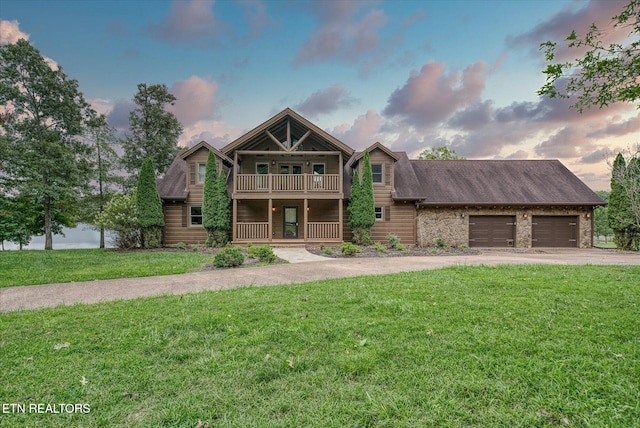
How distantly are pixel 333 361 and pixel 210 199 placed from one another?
13936mm

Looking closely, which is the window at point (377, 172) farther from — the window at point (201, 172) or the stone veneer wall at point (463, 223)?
the window at point (201, 172)

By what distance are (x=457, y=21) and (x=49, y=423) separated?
16.9 metres

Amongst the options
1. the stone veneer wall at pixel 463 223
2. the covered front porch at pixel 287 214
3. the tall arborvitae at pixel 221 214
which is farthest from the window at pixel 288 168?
the stone veneer wall at pixel 463 223

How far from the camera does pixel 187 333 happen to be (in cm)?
352

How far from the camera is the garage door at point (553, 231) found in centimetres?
1647

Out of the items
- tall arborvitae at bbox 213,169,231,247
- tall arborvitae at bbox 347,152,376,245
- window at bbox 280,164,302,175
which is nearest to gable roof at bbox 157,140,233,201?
tall arborvitae at bbox 213,169,231,247

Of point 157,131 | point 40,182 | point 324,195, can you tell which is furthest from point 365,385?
point 157,131

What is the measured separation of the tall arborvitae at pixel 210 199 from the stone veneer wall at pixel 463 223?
11641 mm

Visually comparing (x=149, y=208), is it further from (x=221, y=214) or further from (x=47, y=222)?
(x=47, y=222)

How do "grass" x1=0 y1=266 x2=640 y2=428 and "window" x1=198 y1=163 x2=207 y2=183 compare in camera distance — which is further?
"window" x1=198 y1=163 x2=207 y2=183

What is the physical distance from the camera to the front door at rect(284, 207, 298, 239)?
57.8 ft

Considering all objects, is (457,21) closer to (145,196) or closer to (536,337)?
(536,337)

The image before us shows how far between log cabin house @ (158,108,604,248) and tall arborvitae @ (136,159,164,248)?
1.30 metres

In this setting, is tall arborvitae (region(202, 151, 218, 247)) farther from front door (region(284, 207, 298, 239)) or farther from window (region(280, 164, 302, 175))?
front door (region(284, 207, 298, 239))
